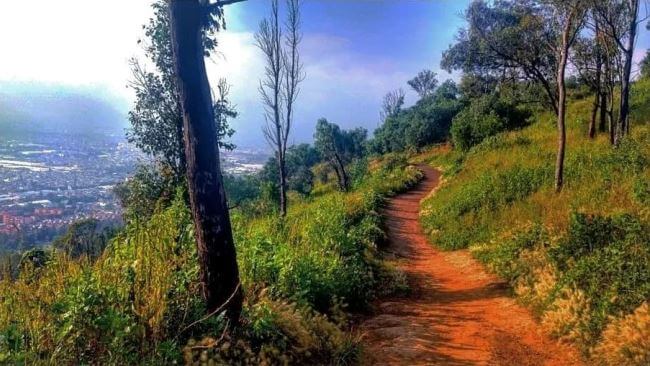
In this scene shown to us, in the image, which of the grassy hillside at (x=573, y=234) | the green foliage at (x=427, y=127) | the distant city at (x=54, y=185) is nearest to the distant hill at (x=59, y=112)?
the distant city at (x=54, y=185)

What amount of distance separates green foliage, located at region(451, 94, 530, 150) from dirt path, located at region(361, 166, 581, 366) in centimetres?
1936

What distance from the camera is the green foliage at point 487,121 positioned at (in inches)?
1086

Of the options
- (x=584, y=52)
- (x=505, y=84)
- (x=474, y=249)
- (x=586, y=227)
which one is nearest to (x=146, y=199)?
(x=474, y=249)

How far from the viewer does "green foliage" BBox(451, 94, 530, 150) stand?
2758 cm

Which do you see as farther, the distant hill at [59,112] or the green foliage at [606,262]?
the distant hill at [59,112]

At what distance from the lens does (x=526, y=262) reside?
7543mm

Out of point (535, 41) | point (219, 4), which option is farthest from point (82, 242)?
point (535, 41)

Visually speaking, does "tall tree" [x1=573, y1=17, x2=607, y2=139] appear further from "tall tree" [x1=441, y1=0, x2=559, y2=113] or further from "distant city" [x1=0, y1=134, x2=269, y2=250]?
"distant city" [x1=0, y1=134, x2=269, y2=250]

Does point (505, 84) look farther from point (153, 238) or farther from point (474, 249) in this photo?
point (153, 238)

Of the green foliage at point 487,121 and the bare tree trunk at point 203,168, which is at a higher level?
the green foliage at point 487,121

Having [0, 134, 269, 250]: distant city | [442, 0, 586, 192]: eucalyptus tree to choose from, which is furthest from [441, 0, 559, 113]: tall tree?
[0, 134, 269, 250]: distant city

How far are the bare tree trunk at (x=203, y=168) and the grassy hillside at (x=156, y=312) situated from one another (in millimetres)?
239

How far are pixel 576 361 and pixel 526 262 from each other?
2.72 meters

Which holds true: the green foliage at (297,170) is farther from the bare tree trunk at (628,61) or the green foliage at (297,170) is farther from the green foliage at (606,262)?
the green foliage at (606,262)
